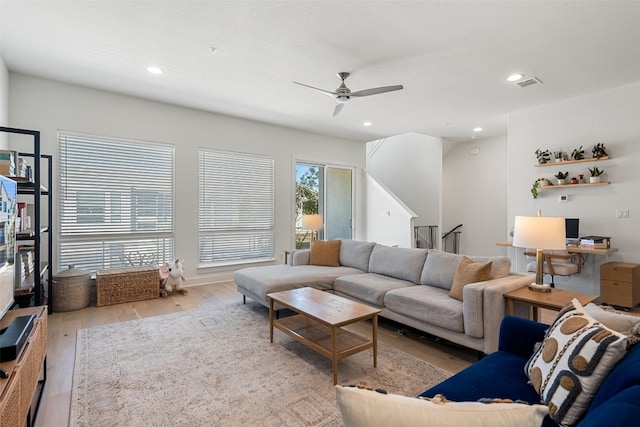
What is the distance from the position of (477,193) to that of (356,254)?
4713 millimetres

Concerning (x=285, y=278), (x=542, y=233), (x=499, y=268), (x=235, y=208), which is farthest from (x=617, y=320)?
(x=235, y=208)

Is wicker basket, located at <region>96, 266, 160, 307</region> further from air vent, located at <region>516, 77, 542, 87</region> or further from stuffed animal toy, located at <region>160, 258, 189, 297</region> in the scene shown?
air vent, located at <region>516, 77, 542, 87</region>

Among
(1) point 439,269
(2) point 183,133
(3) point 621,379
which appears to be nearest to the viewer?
(3) point 621,379

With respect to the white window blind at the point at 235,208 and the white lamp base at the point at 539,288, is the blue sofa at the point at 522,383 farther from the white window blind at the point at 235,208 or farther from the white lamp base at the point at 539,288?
the white window blind at the point at 235,208

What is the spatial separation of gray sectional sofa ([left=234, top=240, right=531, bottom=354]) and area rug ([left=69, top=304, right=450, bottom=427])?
1.31 ft

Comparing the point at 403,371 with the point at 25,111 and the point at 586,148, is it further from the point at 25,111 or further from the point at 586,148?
the point at 25,111

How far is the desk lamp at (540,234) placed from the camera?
98.7 inches

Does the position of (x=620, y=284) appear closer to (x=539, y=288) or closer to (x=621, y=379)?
(x=539, y=288)

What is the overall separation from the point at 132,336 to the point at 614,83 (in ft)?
21.2

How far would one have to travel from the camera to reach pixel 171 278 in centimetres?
472

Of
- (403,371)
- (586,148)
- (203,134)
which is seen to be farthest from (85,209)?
(586,148)

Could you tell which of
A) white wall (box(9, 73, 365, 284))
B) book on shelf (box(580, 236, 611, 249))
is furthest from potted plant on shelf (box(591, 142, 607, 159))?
white wall (box(9, 73, 365, 284))

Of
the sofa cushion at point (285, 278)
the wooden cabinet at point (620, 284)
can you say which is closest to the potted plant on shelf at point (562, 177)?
the wooden cabinet at point (620, 284)

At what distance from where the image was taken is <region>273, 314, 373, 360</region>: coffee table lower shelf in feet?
7.95
